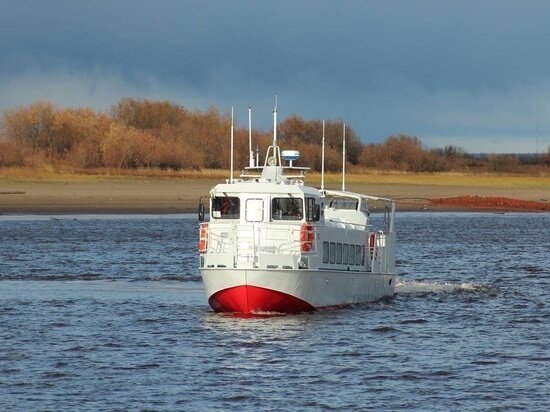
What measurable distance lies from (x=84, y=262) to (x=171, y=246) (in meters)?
8.86

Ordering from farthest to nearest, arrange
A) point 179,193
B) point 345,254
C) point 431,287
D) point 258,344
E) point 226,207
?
point 179,193 < point 431,287 < point 345,254 < point 226,207 < point 258,344

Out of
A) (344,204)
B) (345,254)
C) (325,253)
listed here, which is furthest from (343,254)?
(344,204)

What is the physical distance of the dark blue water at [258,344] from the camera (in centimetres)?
2403

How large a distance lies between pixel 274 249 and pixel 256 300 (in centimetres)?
120

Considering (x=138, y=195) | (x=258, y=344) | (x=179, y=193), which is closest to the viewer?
(x=258, y=344)

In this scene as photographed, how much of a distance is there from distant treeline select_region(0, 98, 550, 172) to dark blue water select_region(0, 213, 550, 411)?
54425 millimetres

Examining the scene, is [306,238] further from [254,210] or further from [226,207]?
[226,207]

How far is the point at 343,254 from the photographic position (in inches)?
1345

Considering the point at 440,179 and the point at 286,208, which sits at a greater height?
the point at 286,208

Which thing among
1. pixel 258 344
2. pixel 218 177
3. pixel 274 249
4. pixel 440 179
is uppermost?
pixel 274 249

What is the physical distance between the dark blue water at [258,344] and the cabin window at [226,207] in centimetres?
241

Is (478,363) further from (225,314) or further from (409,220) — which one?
(409,220)

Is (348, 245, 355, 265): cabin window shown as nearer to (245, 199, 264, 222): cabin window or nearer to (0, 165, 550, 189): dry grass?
(245, 199, 264, 222): cabin window

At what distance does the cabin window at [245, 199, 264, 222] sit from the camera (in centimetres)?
3288
